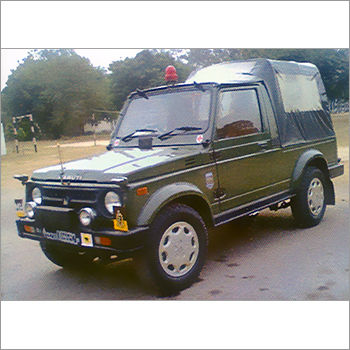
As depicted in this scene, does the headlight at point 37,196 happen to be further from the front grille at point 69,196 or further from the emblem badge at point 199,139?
the emblem badge at point 199,139

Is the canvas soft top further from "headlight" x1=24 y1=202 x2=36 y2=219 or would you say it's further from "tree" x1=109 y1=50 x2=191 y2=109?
"headlight" x1=24 y1=202 x2=36 y2=219

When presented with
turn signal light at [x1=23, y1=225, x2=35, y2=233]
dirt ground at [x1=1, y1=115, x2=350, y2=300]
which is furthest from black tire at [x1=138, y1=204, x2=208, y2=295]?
turn signal light at [x1=23, y1=225, x2=35, y2=233]

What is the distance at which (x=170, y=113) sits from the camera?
439cm

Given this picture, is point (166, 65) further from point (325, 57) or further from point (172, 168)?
point (325, 57)

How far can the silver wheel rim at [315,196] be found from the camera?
5.30 m

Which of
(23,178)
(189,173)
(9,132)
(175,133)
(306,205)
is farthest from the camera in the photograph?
(306,205)

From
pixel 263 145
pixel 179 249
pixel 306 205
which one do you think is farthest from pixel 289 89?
pixel 179 249

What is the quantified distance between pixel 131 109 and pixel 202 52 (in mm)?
1051

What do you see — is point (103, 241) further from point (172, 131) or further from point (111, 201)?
point (172, 131)

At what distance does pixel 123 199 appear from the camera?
3354mm

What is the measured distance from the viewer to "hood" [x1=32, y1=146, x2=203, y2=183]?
3.48 metres

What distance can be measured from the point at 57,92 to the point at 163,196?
5.99 feet

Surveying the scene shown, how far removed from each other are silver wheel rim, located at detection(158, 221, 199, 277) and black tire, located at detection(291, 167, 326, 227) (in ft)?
6.24

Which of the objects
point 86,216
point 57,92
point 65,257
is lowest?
point 65,257
